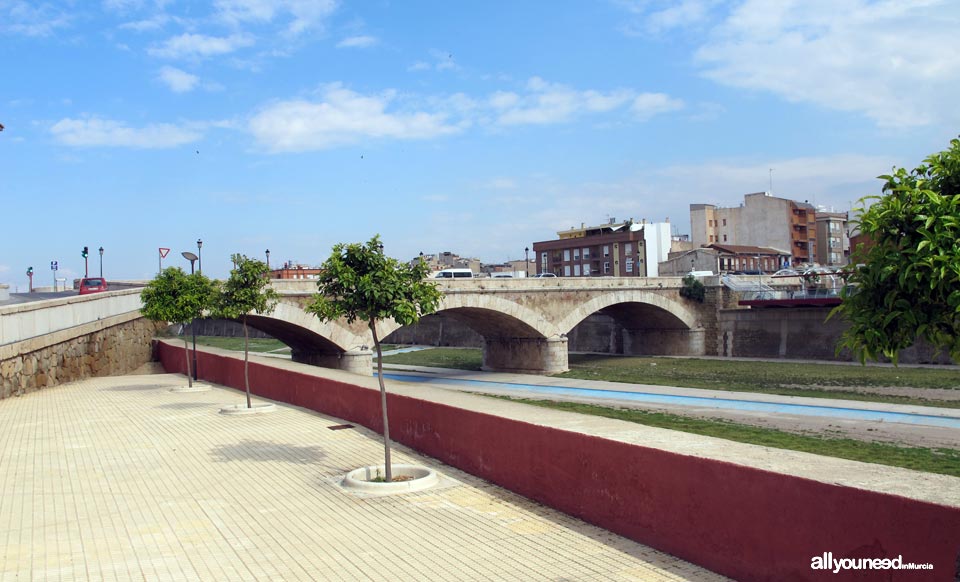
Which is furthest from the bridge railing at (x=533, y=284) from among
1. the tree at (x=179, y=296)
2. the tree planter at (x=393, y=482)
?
the tree planter at (x=393, y=482)

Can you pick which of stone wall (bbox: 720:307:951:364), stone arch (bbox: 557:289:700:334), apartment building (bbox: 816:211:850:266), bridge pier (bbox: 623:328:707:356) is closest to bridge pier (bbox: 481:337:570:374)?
stone arch (bbox: 557:289:700:334)

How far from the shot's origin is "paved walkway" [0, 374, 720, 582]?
23.0ft

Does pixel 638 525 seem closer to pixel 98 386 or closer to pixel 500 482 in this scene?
pixel 500 482

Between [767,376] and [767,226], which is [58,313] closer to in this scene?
[767,376]

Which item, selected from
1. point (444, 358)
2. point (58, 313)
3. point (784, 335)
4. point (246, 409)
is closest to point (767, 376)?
point (784, 335)

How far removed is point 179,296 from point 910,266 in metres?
20.7

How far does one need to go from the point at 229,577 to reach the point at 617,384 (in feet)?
104

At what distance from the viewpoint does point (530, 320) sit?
40.9 meters

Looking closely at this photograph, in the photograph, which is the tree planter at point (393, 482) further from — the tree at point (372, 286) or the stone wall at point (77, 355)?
the stone wall at point (77, 355)

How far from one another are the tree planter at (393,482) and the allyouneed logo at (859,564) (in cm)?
544

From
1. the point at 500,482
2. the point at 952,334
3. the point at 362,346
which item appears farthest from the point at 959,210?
the point at 362,346

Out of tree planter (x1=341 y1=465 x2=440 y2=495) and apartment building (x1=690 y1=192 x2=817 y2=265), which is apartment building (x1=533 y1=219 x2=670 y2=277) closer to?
apartment building (x1=690 y1=192 x2=817 y2=265)

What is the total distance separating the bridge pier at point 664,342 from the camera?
4800cm

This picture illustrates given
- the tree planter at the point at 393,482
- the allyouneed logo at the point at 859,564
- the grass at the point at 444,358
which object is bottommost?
the grass at the point at 444,358
